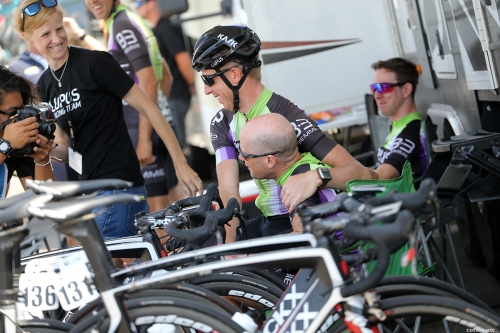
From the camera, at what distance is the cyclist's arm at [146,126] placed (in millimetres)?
5430

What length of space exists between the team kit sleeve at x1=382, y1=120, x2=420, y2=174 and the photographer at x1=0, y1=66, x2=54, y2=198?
2.16 metres

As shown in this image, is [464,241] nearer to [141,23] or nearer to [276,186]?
[276,186]

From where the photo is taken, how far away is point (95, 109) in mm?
4223

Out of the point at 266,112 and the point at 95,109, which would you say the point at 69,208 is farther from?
the point at 95,109

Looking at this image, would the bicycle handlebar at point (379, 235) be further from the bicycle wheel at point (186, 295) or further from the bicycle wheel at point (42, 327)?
the bicycle wheel at point (42, 327)

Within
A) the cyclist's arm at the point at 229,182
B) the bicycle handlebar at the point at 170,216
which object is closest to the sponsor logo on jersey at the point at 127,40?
the cyclist's arm at the point at 229,182

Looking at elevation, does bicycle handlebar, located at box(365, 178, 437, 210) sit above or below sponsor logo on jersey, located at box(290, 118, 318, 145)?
below

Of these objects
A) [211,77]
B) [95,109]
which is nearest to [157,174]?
[95,109]

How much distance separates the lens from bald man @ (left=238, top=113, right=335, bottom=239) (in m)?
3.17

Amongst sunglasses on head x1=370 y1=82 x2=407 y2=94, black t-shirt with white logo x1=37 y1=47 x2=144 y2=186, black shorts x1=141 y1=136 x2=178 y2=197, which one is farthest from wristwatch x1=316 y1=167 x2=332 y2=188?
black shorts x1=141 y1=136 x2=178 y2=197

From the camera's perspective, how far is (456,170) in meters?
3.90

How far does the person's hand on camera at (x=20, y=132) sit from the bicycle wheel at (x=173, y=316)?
153cm

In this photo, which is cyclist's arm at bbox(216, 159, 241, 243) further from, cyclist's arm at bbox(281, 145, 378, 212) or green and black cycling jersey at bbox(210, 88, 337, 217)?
cyclist's arm at bbox(281, 145, 378, 212)

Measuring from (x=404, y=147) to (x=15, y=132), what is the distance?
2462mm
